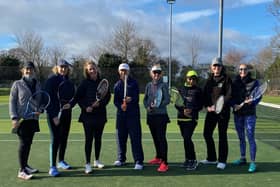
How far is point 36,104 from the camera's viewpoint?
21.1 ft

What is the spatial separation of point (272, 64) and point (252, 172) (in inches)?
1845

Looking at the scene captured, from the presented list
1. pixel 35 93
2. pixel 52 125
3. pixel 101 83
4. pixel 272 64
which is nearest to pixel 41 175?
pixel 52 125

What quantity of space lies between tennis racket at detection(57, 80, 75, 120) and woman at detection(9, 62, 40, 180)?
0.41 metres

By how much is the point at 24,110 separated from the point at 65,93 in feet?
2.62

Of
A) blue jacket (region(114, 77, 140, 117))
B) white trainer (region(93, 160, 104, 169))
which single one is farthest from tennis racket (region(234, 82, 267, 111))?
white trainer (region(93, 160, 104, 169))

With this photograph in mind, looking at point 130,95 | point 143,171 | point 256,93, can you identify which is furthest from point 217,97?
point 143,171

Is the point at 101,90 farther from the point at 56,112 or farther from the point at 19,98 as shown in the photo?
the point at 19,98

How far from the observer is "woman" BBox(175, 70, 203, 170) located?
7090 mm

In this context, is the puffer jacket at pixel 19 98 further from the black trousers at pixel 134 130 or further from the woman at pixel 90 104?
the black trousers at pixel 134 130

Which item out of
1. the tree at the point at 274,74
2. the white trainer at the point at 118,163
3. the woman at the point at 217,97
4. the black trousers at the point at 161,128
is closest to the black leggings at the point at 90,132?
the white trainer at the point at 118,163

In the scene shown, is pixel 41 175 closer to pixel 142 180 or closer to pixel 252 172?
pixel 142 180

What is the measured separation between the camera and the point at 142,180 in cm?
638

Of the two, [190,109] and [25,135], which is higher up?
[190,109]

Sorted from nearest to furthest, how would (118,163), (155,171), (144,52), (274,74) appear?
1. (155,171)
2. (118,163)
3. (274,74)
4. (144,52)
